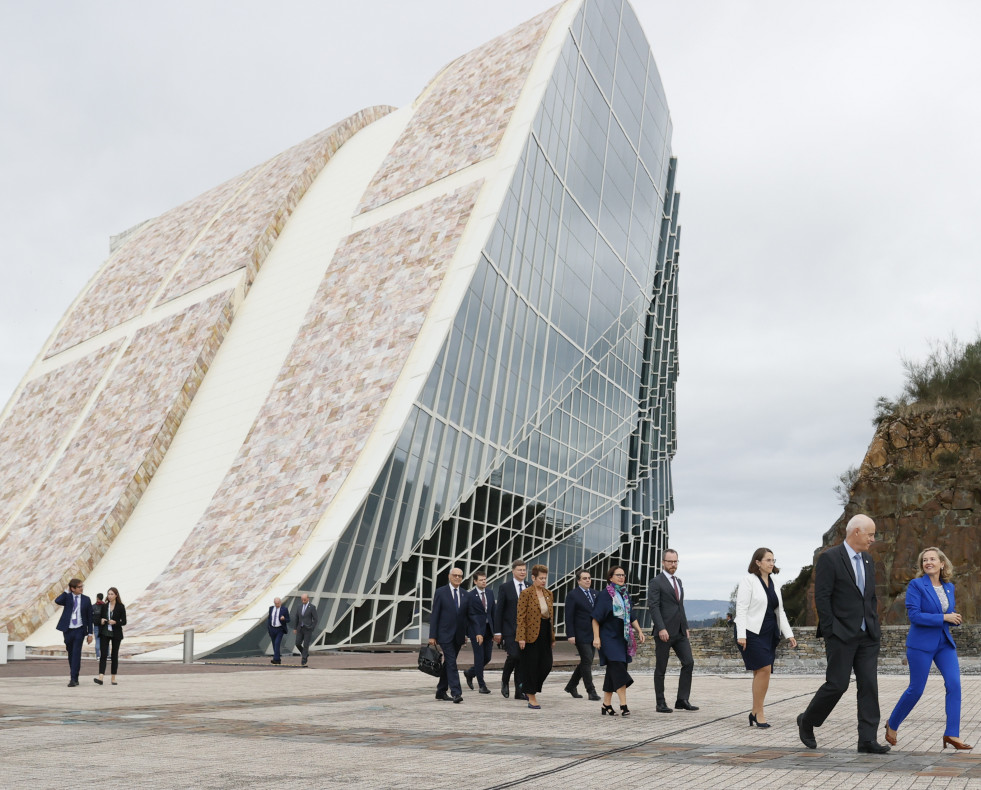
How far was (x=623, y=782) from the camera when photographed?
233 inches

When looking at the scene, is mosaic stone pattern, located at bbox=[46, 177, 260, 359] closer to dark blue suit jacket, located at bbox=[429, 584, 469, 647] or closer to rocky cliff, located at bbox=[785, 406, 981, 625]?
rocky cliff, located at bbox=[785, 406, 981, 625]

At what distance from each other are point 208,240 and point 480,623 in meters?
31.5

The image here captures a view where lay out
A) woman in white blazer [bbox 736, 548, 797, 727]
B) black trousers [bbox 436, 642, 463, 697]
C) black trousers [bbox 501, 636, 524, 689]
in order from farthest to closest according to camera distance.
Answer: black trousers [bbox 501, 636, 524, 689]
black trousers [bbox 436, 642, 463, 697]
woman in white blazer [bbox 736, 548, 797, 727]

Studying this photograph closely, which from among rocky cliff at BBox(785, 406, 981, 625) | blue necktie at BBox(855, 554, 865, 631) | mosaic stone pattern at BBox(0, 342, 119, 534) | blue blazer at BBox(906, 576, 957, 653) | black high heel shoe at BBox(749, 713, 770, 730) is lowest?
black high heel shoe at BBox(749, 713, 770, 730)

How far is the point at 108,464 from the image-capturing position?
32.3 metres

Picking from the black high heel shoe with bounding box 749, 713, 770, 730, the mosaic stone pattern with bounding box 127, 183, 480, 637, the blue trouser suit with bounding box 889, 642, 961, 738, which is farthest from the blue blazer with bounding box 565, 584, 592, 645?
the mosaic stone pattern with bounding box 127, 183, 480, 637

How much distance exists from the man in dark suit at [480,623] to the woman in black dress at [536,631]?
46.8 inches

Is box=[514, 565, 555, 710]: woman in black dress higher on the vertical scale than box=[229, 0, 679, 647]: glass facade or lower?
lower

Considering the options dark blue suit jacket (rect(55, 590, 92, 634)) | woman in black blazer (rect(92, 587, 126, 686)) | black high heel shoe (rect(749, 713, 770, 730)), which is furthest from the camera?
woman in black blazer (rect(92, 587, 126, 686))

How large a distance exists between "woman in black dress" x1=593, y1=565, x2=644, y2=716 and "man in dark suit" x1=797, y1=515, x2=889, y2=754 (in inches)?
127

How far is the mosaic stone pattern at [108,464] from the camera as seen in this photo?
28.5 meters

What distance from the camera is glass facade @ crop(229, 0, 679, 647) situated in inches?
996

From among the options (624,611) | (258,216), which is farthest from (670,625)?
(258,216)

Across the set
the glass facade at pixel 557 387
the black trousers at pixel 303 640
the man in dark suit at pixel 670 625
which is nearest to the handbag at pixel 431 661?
the man in dark suit at pixel 670 625
